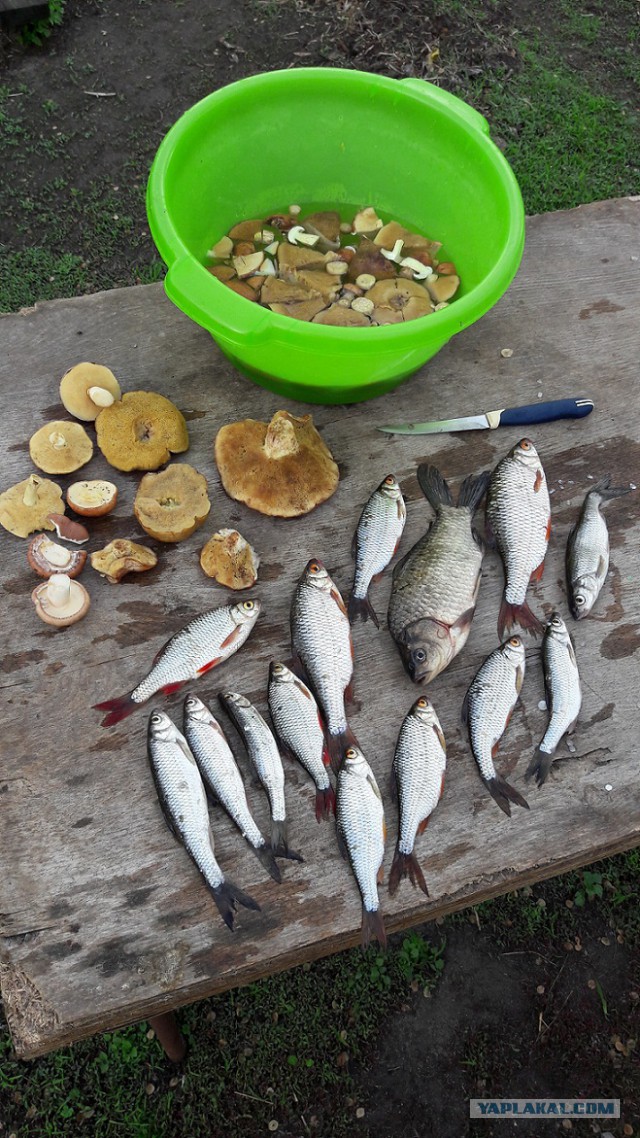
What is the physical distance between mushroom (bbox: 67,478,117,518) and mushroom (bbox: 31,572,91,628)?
196 mm

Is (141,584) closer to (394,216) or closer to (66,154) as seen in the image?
(394,216)

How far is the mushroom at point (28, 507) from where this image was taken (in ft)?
6.40

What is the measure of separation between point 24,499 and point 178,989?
1275 mm

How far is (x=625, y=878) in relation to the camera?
114 inches

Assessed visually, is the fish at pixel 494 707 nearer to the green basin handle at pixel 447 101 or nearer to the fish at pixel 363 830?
the fish at pixel 363 830

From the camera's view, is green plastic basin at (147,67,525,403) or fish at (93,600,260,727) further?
fish at (93,600,260,727)

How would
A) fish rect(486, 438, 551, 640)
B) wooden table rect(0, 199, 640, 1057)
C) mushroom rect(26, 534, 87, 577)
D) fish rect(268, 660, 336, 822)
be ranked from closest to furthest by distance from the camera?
wooden table rect(0, 199, 640, 1057), fish rect(268, 660, 336, 822), mushroom rect(26, 534, 87, 577), fish rect(486, 438, 551, 640)

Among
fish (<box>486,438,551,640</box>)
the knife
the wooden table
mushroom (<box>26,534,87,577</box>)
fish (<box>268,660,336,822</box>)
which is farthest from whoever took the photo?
the knife

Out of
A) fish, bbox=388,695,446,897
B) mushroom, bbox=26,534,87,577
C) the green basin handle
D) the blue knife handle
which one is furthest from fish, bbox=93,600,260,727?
the green basin handle

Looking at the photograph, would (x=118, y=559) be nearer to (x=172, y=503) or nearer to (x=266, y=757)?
(x=172, y=503)

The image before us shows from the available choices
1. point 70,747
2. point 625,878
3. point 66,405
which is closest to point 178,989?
point 70,747

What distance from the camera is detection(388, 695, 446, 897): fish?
1.74m

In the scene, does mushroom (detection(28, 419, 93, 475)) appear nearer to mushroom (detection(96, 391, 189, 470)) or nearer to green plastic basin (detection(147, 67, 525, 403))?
mushroom (detection(96, 391, 189, 470))

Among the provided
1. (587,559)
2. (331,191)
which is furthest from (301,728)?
(331,191)
